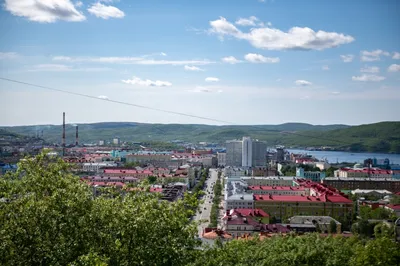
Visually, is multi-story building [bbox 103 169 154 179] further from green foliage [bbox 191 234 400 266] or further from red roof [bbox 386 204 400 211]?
green foliage [bbox 191 234 400 266]

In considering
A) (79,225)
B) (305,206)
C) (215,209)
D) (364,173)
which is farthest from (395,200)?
(79,225)

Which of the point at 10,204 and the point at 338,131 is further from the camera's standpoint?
the point at 338,131

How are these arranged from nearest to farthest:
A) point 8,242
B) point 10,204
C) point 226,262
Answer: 1. point 8,242
2. point 10,204
3. point 226,262

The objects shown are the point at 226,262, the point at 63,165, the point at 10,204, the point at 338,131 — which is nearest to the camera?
Result: the point at 10,204

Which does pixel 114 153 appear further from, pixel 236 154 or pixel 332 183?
pixel 332 183

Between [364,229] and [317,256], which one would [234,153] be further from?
[317,256]

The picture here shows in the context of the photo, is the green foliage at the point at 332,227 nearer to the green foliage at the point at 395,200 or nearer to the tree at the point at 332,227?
the tree at the point at 332,227

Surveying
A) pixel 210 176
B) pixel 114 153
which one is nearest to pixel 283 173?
pixel 210 176
